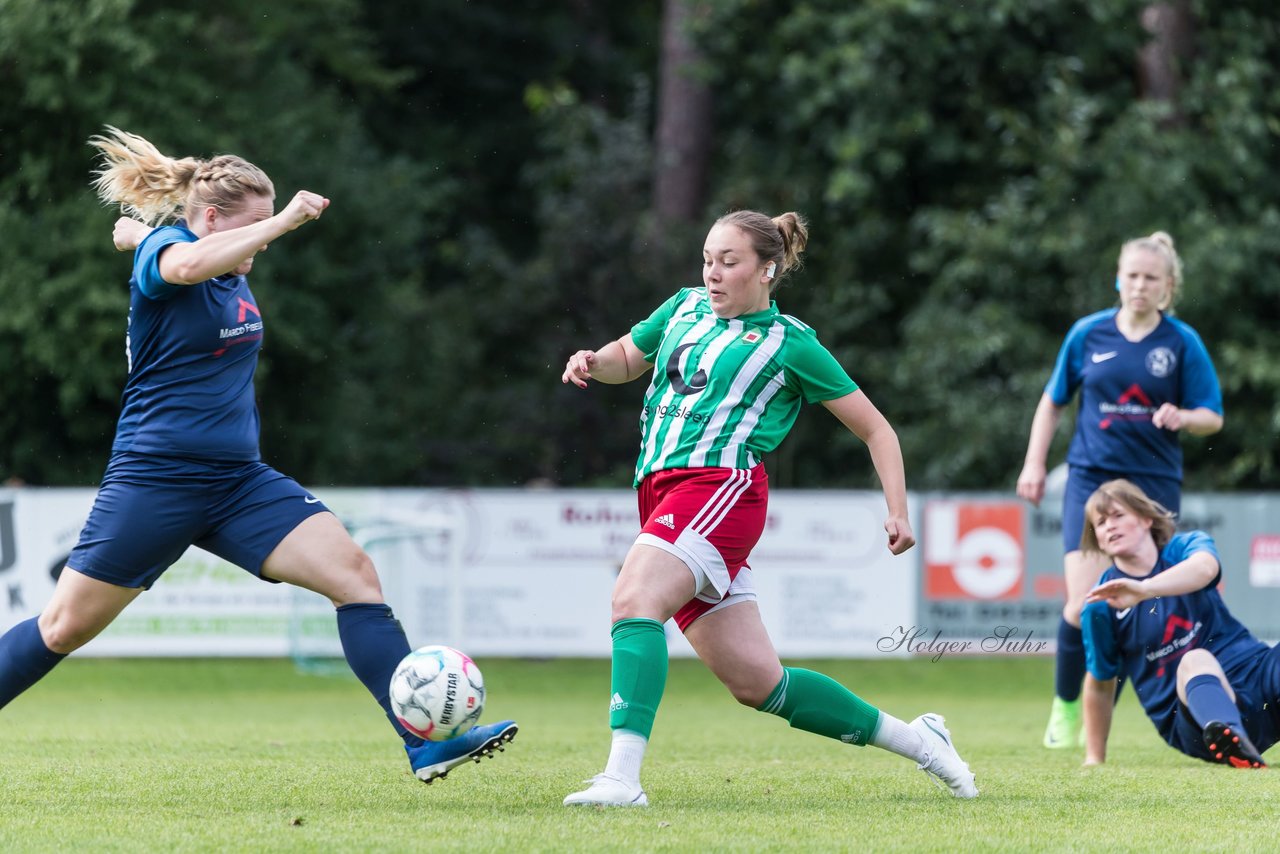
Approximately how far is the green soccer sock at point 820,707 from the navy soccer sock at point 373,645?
3.76ft

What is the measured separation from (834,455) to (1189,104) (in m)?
6.16

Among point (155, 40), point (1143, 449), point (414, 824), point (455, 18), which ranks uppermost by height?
point (455, 18)

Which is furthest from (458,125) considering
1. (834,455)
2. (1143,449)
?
(1143,449)

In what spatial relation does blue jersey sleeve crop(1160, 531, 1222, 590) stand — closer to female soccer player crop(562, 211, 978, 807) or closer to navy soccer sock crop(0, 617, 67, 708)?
female soccer player crop(562, 211, 978, 807)

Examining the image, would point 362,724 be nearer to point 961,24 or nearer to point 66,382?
point 66,382

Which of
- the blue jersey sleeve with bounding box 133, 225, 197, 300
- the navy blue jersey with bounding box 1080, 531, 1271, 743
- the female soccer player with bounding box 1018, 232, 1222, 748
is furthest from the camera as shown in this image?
the female soccer player with bounding box 1018, 232, 1222, 748

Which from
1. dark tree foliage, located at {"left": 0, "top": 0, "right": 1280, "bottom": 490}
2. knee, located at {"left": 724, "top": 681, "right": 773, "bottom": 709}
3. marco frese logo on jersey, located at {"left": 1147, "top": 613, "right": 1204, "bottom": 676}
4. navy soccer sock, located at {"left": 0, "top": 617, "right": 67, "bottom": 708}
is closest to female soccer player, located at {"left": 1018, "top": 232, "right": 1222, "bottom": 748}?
marco frese logo on jersey, located at {"left": 1147, "top": 613, "right": 1204, "bottom": 676}

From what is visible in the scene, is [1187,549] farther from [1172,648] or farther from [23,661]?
[23,661]

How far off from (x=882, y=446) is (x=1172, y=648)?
84.5 inches

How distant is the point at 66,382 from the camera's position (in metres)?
17.1

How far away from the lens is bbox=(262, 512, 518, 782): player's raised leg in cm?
503

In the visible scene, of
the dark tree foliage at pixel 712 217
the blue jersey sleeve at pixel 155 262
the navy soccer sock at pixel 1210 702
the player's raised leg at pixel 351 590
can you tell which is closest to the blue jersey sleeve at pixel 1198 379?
the navy soccer sock at pixel 1210 702

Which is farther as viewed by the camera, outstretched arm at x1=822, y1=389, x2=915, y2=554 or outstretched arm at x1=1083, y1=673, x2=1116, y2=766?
outstretched arm at x1=1083, y1=673, x2=1116, y2=766

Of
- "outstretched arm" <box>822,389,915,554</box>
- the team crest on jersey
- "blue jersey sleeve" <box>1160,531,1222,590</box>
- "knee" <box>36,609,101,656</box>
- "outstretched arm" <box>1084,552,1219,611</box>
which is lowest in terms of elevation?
"knee" <box>36,609,101,656</box>
